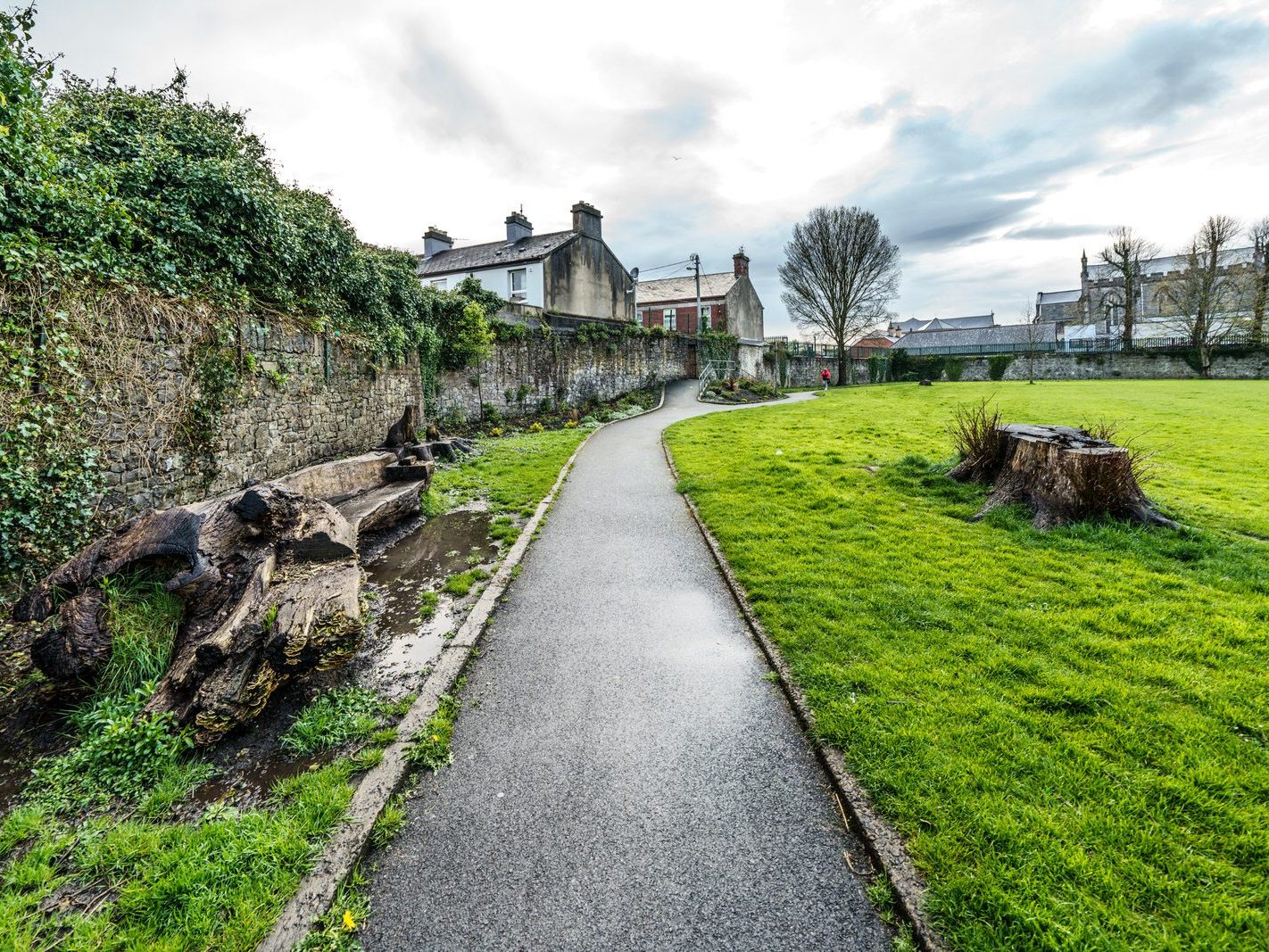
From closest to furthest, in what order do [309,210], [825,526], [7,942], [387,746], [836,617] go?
[7,942] → [387,746] → [836,617] → [825,526] → [309,210]

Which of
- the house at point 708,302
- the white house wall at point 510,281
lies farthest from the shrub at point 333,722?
the house at point 708,302

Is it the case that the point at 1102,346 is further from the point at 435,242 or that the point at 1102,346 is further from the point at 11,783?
the point at 11,783

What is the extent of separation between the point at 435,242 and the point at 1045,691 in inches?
1455

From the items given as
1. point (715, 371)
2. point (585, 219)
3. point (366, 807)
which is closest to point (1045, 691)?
point (366, 807)

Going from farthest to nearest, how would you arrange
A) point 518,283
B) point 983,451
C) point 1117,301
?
point 1117,301 → point 518,283 → point 983,451

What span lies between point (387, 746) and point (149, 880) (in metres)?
1.05

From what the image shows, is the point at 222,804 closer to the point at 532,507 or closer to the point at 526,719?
the point at 526,719

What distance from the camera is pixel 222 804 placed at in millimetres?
2691

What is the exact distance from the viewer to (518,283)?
2761 cm

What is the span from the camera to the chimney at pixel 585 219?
29234 millimetres

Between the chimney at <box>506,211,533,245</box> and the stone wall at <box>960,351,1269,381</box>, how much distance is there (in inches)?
1300

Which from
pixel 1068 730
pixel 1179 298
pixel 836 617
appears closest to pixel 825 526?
pixel 836 617

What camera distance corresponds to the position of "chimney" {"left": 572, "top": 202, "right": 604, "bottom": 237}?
2923cm

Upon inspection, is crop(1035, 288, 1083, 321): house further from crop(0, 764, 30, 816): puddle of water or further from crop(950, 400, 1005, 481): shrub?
crop(0, 764, 30, 816): puddle of water
